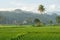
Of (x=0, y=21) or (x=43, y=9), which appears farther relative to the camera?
(x=0, y=21)

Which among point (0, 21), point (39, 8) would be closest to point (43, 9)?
point (39, 8)

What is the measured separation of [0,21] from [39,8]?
5847cm

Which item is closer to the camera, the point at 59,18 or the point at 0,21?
the point at 59,18

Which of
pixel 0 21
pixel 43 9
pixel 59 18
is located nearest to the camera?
pixel 43 9

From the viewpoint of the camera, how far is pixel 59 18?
9350 cm

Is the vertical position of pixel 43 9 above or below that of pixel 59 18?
above

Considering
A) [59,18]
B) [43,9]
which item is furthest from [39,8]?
[59,18]

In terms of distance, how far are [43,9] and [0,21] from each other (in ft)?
194

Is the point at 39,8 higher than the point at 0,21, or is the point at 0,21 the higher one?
the point at 39,8

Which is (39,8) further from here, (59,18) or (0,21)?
(0,21)

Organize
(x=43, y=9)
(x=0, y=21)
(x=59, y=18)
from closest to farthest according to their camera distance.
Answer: (x=43, y=9), (x=59, y=18), (x=0, y=21)

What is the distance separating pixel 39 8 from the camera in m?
73.4

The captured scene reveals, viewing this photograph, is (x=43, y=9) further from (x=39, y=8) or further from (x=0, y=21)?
(x=0, y=21)

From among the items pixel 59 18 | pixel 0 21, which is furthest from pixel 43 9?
pixel 0 21
